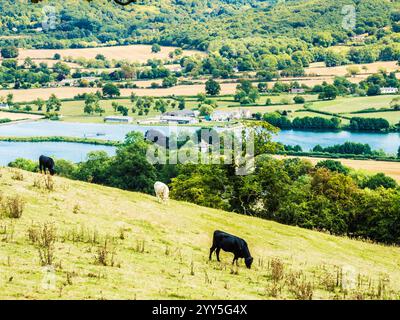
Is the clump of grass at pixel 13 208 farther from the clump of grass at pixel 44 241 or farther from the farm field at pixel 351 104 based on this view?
the farm field at pixel 351 104

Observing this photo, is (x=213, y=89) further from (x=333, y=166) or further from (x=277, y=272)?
(x=277, y=272)

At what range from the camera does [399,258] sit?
80.2 feet

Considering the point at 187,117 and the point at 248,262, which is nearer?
the point at 248,262

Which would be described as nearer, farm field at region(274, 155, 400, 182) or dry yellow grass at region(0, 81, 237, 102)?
farm field at region(274, 155, 400, 182)

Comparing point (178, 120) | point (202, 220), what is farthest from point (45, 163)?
point (178, 120)

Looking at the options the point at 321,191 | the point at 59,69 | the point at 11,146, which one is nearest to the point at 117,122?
the point at 11,146

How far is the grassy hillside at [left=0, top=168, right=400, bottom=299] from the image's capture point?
13281 millimetres

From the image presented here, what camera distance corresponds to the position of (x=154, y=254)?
1686cm

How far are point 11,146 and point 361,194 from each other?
70.6 meters

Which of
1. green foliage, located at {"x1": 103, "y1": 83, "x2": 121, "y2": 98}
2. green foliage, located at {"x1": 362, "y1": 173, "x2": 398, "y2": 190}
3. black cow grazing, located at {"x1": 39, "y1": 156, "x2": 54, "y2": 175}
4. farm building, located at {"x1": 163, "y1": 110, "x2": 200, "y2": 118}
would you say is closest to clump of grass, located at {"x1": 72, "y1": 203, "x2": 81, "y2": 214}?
black cow grazing, located at {"x1": 39, "y1": 156, "x2": 54, "y2": 175}

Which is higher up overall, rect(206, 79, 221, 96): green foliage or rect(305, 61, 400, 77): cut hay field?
rect(305, 61, 400, 77): cut hay field

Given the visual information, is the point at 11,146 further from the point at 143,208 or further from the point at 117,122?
the point at 143,208

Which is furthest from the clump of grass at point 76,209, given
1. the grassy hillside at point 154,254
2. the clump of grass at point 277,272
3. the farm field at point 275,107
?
the farm field at point 275,107

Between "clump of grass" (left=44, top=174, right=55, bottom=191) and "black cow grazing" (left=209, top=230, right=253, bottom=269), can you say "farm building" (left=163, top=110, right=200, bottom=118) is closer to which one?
"clump of grass" (left=44, top=174, right=55, bottom=191)
